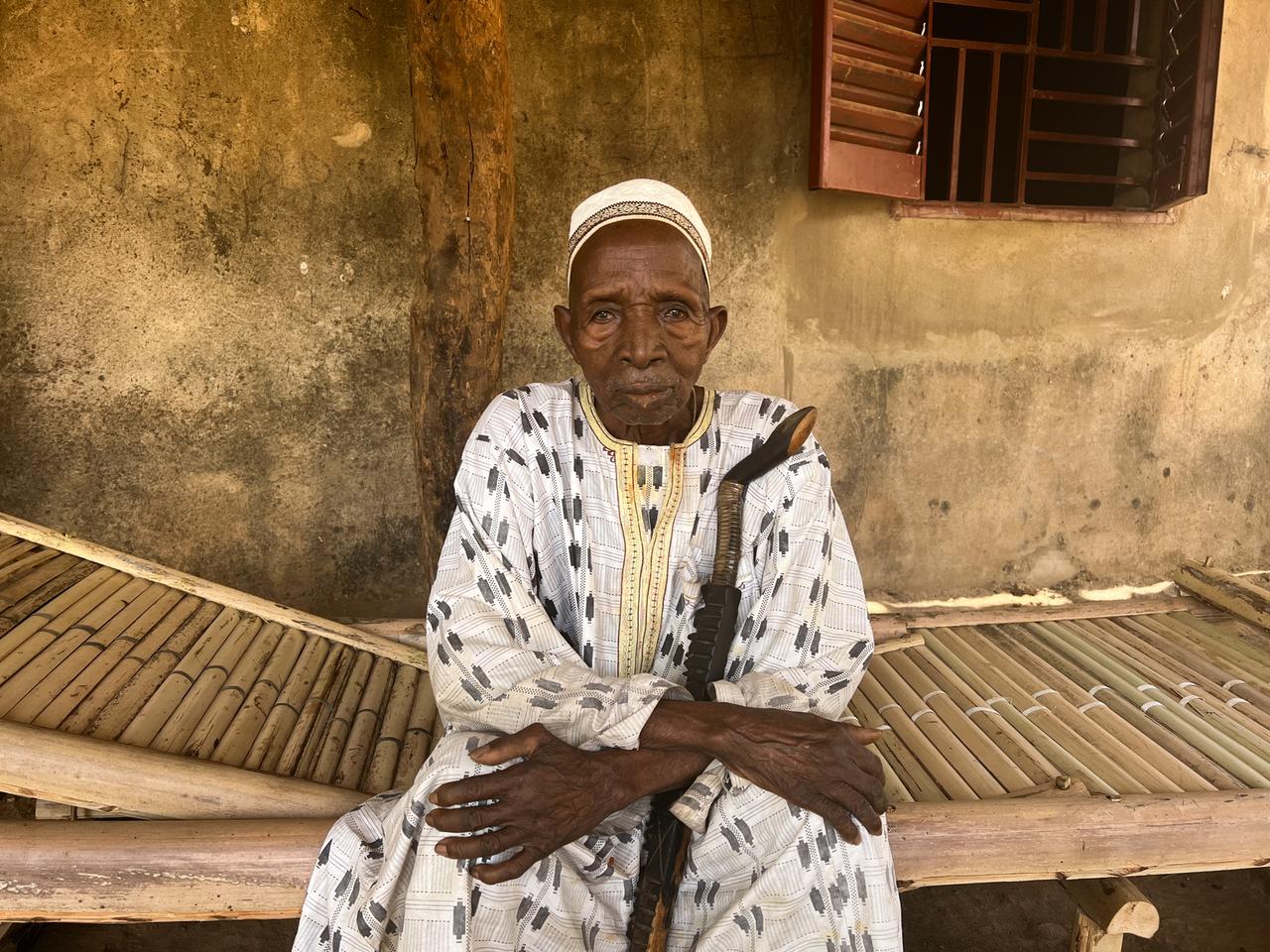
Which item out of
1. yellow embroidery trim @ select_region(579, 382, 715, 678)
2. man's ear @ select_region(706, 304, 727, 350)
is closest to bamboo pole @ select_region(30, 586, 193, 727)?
yellow embroidery trim @ select_region(579, 382, 715, 678)

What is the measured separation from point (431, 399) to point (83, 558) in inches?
42.6

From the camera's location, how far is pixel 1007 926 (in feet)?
8.95

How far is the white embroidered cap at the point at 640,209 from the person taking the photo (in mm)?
1776

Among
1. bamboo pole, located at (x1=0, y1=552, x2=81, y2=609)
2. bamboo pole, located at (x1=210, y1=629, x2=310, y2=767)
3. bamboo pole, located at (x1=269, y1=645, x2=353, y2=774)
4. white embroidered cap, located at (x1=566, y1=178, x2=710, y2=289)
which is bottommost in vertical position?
bamboo pole, located at (x1=269, y1=645, x2=353, y2=774)

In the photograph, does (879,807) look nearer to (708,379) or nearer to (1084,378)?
(708,379)

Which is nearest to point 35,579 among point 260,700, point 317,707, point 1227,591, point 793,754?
point 260,700

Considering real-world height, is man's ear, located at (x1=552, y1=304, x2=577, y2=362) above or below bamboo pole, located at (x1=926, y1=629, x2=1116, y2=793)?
above

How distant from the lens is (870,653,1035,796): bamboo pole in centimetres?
222

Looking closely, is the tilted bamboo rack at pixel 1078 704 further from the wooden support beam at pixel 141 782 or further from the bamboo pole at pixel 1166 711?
the wooden support beam at pixel 141 782

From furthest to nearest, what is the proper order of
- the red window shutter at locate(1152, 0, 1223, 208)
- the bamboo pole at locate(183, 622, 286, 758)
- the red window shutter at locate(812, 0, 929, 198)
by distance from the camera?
1. the red window shutter at locate(1152, 0, 1223, 208)
2. the red window shutter at locate(812, 0, 929, 198)
3. the bamboo pole at locate(183, 622, 286, 758)

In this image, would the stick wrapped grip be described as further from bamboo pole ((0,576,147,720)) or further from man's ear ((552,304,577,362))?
bamboo pole ((0,576,147,720))

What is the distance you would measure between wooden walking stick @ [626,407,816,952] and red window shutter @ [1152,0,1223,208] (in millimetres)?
2624

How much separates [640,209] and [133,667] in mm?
1659

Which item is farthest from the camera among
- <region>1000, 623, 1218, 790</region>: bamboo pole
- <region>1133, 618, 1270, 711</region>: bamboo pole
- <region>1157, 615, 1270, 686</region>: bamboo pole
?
<region>1157, 615, 1270, 686</region>: bamboo pole
